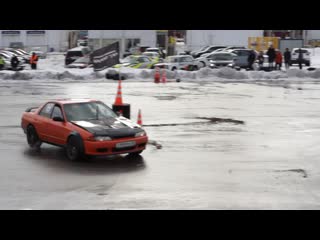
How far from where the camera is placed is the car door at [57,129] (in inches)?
496

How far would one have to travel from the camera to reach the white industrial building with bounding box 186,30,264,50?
59812 mm

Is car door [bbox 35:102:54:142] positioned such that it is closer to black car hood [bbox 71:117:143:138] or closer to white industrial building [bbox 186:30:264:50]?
black car hood [bbox 71:117:143:138]

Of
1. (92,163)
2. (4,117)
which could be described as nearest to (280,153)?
(92,163)

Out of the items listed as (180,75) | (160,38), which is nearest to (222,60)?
(180,75)

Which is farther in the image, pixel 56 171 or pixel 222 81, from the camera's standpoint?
pixel 222 81

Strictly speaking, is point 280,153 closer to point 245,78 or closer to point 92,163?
point 92,163

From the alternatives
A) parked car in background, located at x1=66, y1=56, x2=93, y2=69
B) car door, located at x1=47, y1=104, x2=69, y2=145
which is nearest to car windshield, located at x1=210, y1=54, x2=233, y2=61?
parked car in background, located at x1=66, y1=56, x2=93, y2=69

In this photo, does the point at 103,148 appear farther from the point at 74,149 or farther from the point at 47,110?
the point at 47,110

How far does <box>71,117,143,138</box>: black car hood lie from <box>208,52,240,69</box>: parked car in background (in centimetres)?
2870

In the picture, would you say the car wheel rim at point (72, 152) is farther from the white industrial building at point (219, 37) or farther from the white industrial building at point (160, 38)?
the white industrial building at point (219, 37)

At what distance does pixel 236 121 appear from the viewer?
58.5 feet

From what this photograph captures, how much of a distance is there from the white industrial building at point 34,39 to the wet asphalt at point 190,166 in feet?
170
